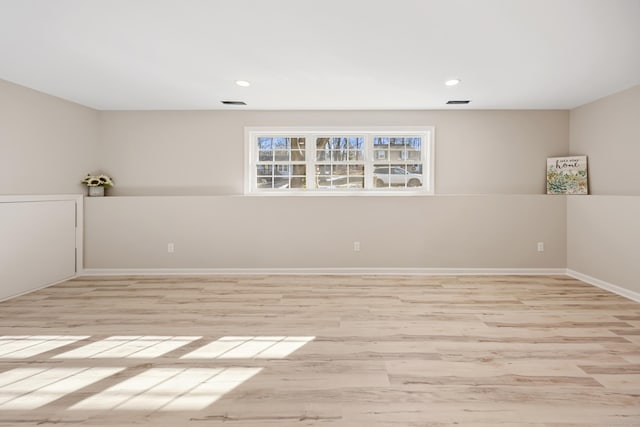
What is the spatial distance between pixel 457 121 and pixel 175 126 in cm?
409

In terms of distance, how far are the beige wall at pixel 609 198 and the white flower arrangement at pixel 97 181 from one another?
6.44 m

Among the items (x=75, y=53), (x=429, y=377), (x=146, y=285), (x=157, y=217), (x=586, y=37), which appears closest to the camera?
(x=429, y=377)

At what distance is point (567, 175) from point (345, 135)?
3117 mm

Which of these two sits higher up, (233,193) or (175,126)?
(175,126)

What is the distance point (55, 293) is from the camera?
12.7 feet

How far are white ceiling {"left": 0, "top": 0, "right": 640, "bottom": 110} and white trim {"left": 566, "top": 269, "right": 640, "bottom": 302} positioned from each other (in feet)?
7.46

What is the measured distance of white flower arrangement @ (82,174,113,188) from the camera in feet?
15.3

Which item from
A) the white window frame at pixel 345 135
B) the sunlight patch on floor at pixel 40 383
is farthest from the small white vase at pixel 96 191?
the sunlight patch on floor at pixel 40 383

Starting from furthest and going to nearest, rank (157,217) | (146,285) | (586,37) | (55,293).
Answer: (157,217) < (146,285) < (55,293) < (586,37)

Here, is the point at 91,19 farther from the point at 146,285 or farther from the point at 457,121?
the point at 457,121

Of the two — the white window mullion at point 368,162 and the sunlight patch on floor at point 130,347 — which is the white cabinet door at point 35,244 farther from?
the white window mullion at point 368,162

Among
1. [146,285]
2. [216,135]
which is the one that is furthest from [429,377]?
[216,135]

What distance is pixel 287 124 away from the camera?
4934 mm

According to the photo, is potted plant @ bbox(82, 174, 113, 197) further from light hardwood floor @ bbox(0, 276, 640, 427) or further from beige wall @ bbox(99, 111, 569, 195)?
light hardwood floor @ bbox(0, 276, 640, 427)
